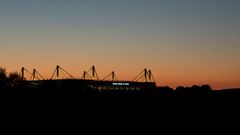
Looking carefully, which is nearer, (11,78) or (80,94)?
(80,94)

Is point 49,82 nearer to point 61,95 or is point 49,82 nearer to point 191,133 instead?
point 61,95

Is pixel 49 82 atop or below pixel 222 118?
atop

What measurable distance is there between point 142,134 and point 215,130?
28.1 ft

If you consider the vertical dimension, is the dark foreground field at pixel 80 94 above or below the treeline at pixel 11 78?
below

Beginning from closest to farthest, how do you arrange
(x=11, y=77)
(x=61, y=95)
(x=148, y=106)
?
(x=148, y=106) < (x=61, y=95) < (x=11, y=77)

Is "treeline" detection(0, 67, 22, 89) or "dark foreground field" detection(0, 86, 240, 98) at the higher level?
"treeline" detection(0, 67, 22, 89)

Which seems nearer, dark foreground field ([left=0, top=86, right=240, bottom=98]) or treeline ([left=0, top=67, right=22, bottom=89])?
dark foreground field ([left=0, top=86, right=240, bottom=98])

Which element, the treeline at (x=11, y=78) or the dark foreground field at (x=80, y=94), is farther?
the treeline at (x=11, y=78)

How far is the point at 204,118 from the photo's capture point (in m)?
56.8

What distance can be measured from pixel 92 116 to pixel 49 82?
58.0 metres

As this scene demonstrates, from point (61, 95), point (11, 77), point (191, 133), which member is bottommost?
point (191, 133)

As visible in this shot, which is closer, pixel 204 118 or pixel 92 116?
pixel 204 118

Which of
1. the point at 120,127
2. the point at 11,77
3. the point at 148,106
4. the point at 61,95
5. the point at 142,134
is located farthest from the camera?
the point at 11,77

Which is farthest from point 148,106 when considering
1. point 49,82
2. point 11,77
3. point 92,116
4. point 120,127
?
point 11,77
